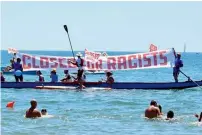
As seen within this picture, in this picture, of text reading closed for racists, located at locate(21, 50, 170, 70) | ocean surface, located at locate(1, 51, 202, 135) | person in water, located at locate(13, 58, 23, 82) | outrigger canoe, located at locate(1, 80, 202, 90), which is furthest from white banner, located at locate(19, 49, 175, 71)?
ocean surface, located at locate(1, 51, 202, 135)

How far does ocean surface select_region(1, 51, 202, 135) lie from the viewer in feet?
59.8

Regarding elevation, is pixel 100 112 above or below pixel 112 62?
below

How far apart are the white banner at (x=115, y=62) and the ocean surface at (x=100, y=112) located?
1.55m

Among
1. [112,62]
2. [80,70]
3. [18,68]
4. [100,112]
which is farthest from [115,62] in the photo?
[100,112]

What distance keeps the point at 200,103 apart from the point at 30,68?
10.0 meters

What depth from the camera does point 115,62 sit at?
31.9 m

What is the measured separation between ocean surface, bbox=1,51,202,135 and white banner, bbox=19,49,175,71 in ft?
5.07

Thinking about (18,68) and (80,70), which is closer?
(80,70)

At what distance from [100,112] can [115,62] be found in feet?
29.8

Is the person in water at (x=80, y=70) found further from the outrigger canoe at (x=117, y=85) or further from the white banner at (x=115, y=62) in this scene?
the white banner at (x=115, y=62)

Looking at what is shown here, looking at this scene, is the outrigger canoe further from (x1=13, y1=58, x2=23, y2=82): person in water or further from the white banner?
the white banner

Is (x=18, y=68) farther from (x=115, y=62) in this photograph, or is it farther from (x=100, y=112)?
(x=100, y=112)

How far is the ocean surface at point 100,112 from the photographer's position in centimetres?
1823

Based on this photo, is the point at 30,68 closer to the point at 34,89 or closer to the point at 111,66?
the point at 34,89
